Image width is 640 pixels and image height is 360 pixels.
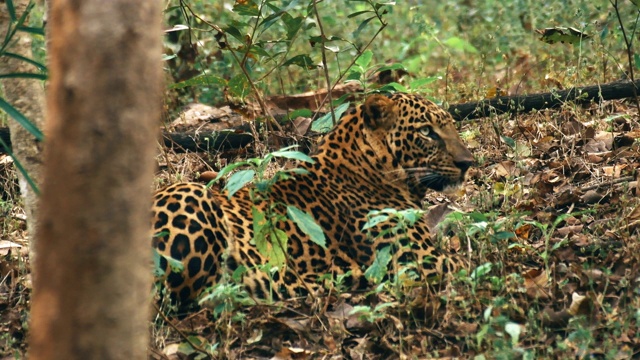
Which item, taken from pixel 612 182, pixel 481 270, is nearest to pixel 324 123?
pixel 612 182

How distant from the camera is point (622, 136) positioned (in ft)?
25.9

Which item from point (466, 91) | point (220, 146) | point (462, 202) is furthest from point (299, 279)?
point (466, 91)

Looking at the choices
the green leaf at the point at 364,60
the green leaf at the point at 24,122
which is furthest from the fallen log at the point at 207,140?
the green leaf at the point at 24,122

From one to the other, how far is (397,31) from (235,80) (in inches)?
225

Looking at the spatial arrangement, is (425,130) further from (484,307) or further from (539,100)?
(484,307)

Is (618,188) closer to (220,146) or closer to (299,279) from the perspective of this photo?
(299,279)

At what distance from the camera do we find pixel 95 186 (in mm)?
3223

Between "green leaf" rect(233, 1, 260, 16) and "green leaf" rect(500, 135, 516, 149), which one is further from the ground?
"green leaf" rect(233, 1, 260, 16)

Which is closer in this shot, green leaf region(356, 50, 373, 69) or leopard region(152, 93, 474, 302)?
leopard region(152, 93, 474, 302)

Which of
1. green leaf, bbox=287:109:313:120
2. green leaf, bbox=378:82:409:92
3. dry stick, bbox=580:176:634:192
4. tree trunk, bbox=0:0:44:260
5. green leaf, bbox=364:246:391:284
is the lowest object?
dry stick, bbox=580:176:634:192

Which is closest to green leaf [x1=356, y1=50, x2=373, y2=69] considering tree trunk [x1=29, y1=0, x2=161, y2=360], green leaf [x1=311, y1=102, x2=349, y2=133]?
green leaf [x1=311, y1=102, x2=349, y2=133]

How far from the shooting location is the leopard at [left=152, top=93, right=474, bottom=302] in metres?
5.88

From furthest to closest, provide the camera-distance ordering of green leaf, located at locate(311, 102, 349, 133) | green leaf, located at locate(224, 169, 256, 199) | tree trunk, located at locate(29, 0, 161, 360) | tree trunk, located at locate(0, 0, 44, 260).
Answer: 1. green leaf, located at locate(311, 102, 349, 133)
2. tree trunk, located at locate(0, 0, 44, 260)
3. green leaf, located at locate(224, 169, 256, 199)
4. tree trunk, located at locate(29, 0, 161, 360)

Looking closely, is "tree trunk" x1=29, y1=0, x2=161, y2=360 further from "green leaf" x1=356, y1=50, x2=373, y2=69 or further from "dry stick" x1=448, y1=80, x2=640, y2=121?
"dry stick" x1=448, y1=80, x2=640, y2=121
